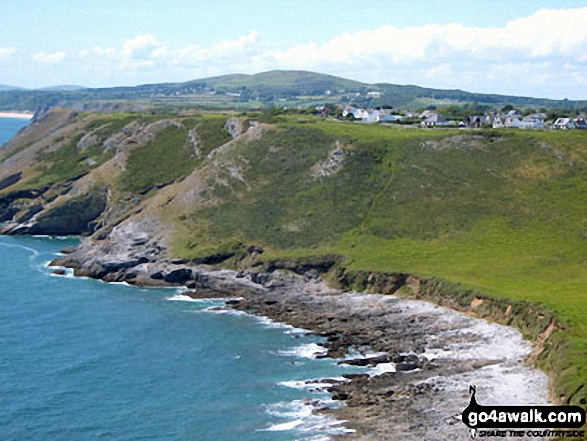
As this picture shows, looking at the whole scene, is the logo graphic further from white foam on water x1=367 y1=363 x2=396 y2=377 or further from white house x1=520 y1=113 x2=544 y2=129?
white house x1=520 y1=113 x2=544 y2=129

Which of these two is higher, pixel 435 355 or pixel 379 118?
pixel 379 118

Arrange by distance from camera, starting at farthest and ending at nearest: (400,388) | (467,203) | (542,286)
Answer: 1. (467,203)
2. (542,286)
3. (400,388)

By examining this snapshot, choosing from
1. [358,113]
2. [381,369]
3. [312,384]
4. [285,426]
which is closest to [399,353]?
[381,369]

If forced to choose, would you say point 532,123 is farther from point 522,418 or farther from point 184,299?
point 522,418

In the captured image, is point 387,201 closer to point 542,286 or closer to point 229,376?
point 542,286

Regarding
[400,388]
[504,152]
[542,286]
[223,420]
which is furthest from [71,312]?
[504,152]

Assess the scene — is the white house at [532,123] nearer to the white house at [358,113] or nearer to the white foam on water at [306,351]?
the white house at [358,113]

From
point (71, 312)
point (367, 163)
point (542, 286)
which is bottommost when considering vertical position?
point (71, 312)

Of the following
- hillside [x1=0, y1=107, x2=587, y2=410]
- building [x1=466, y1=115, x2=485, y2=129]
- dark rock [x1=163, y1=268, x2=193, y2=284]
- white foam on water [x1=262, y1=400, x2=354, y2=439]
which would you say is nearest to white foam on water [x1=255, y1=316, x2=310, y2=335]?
hillside [x1=0, y1=107, x2=587, y2=410]
